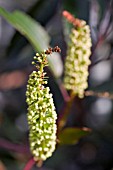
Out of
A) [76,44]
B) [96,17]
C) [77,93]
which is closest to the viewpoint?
[76,44]

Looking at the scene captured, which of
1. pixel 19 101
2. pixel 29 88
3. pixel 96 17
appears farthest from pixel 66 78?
pixel 19 101

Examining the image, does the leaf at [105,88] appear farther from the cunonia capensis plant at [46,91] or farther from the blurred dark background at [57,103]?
the cunonia capensis plant at [46,91]

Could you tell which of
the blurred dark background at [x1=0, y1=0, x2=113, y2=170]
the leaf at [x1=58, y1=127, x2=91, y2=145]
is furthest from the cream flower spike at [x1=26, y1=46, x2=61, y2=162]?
the blurred dark background at [x1=0, y1=0, x2=113, y2=170]

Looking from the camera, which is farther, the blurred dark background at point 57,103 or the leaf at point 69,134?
the blurred dark background at point 57,103

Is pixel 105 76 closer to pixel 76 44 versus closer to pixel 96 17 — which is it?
pixel 96 17

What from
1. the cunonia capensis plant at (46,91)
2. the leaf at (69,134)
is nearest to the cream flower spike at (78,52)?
the cunonia capensis plant at (46,91)
